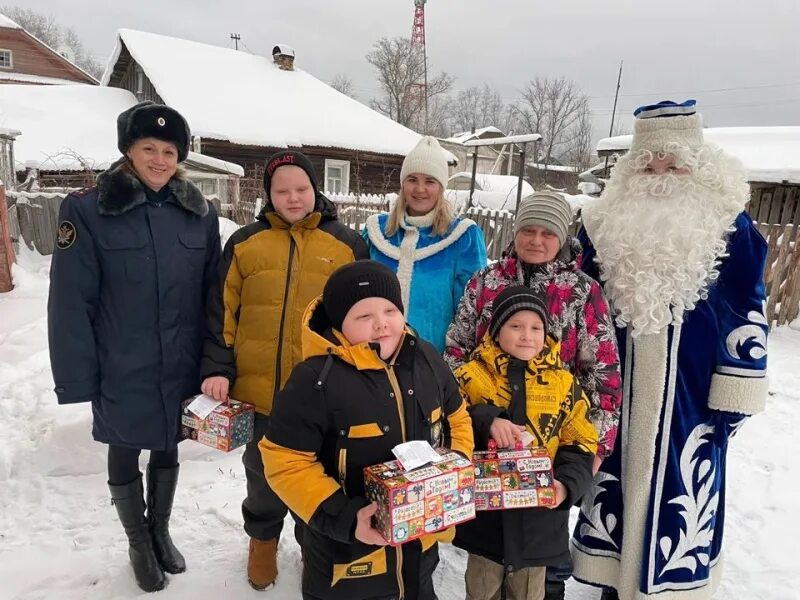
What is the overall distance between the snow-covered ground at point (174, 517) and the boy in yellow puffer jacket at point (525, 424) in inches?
27.4

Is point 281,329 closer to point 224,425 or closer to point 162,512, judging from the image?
point 224,425

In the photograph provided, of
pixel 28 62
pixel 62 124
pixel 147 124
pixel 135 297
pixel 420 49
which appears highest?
pixel 420 49

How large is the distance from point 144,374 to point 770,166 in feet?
40.4

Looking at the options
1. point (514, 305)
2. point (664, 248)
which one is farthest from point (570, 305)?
point (664, 248)

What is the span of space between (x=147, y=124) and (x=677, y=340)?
2.29 m

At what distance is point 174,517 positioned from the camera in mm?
2975

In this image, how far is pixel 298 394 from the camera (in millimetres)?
1610

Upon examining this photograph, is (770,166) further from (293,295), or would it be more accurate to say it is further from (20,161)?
(20,161)

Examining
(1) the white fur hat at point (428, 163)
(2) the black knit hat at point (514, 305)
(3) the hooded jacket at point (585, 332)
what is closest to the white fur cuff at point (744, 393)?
(3) the hooded jacket at point (585, 332)

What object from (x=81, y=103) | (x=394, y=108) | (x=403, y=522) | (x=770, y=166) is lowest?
(x=403, y=522)

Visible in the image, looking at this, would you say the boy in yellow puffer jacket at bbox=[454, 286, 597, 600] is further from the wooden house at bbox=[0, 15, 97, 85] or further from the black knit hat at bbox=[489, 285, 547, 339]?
the wooden house at bbox=[0, 15, 97, 85]

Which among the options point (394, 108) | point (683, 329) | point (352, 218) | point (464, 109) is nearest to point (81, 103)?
point (352, 218)

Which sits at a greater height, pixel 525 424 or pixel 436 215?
pixel 436 215

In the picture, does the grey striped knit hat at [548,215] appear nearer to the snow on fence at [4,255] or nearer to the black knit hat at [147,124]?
the black knit hat at [147,124]
